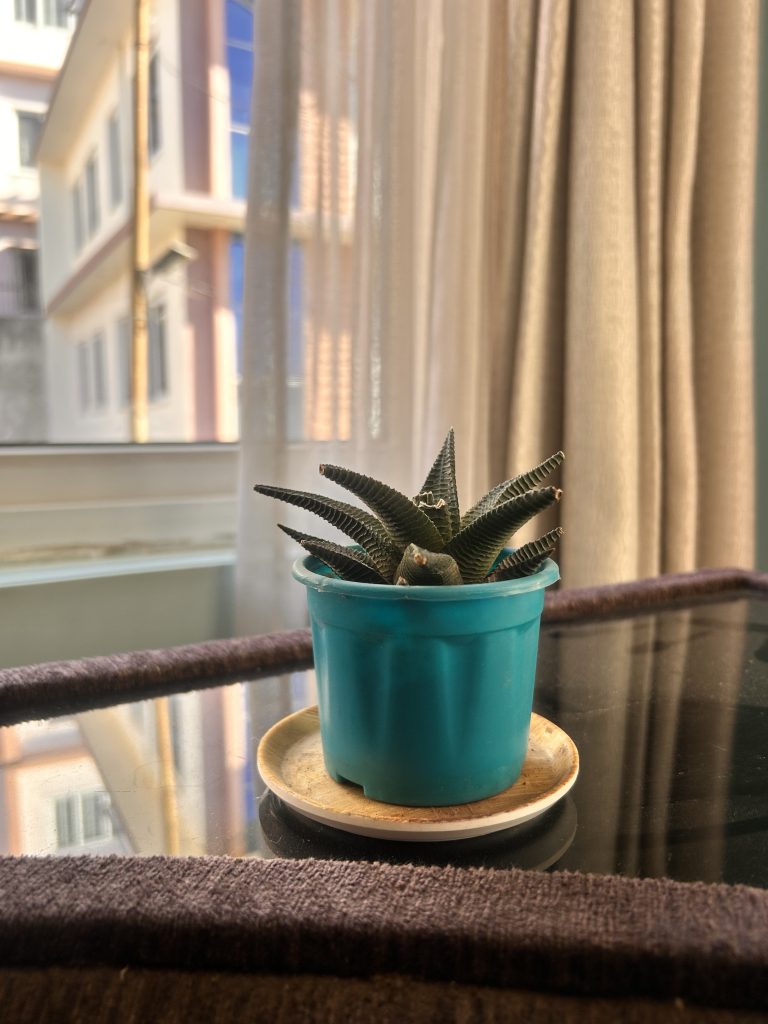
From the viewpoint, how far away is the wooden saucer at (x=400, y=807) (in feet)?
1.25

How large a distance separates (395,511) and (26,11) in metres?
1.28

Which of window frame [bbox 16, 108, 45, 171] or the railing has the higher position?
window frame [bbox 16, 108, 45, 171]

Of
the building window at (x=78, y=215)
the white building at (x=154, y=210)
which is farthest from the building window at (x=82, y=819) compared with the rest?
the building window at (x=78, y=215)

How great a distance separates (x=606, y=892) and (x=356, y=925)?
99 mm

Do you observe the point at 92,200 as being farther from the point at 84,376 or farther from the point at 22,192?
the point at 84,376

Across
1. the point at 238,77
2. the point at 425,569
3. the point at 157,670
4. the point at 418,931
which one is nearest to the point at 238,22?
the point at 238,77

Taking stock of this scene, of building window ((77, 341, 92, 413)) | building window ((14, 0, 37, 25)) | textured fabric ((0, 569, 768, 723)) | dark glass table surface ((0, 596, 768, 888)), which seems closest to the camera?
dark glass table surface ((0, 596, 768, 888))

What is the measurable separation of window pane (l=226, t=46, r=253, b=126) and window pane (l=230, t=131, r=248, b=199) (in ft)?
0.07

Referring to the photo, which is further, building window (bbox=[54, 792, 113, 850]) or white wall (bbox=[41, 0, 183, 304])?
white wall (bbox=[41, 0, 183, 304])

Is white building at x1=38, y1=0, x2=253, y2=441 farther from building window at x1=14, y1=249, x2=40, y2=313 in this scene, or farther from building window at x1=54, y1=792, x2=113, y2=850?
building window at x1=54, y1=792, x2=113, y2=850

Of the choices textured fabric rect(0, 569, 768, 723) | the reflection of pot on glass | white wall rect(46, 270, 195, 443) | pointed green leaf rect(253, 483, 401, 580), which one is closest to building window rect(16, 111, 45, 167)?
white wall rect(46, 270, 195, 443)

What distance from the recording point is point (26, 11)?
1.26m

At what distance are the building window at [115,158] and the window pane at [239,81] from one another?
7.6 inches

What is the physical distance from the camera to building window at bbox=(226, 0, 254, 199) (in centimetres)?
131
